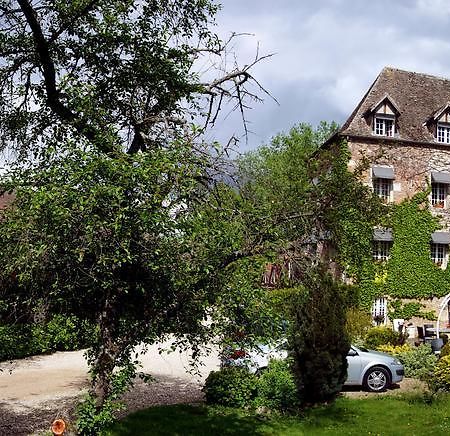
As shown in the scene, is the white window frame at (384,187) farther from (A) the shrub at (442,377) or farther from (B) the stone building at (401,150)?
(A) the shrub at (442,377)

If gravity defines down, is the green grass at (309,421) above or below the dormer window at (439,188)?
below

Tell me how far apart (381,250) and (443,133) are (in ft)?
22.7

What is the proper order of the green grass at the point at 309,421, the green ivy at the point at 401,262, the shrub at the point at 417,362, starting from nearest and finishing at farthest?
the green grass at the point at 309,421
the shrub at the point at 417,362
the green ivy at the point at 401,262

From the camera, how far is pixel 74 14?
8.30 m

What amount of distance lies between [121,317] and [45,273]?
1.22 meters

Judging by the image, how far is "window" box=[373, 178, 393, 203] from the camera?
27.5 m

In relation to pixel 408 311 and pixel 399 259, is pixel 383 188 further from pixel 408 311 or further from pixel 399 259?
pixel 408 311

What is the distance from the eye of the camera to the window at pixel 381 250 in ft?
89.4

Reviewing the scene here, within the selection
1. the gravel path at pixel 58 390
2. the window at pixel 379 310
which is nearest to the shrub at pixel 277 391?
the gravel path at pixel 58 390

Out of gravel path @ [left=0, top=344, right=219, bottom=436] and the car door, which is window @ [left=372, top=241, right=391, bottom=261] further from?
the car door

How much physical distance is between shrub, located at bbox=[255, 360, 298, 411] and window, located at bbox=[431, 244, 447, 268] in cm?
1801

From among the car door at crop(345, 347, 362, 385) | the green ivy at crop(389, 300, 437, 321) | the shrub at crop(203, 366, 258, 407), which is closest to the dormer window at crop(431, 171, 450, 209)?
the green ivy at crop(389, 300, 437, 321)

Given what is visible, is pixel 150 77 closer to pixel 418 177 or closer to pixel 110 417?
pixel 110 417

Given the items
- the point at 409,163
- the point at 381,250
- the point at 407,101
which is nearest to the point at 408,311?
the point at 381,250
